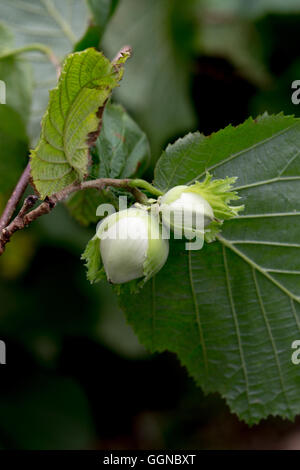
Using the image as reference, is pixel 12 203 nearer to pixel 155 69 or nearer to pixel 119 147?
pixel 119 147

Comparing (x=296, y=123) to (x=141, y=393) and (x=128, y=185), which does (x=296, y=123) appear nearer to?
(x=128, y=185)

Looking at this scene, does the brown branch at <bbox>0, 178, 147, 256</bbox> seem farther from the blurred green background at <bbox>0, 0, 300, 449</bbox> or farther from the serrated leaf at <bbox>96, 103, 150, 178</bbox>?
the blurred green background at <bbox>0, 0, 300, 449</bbox>

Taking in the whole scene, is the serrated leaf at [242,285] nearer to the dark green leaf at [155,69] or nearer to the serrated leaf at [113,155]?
the serrated leaf at [113,155]

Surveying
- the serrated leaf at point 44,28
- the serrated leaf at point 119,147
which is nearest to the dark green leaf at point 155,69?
the serrated leaf at point 44,28

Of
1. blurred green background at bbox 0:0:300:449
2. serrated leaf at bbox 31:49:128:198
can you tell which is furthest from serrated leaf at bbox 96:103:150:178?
blurred green background at bbox 0:0:300:449

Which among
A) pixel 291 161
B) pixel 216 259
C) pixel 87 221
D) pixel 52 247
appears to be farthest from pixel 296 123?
pixel 52 247
